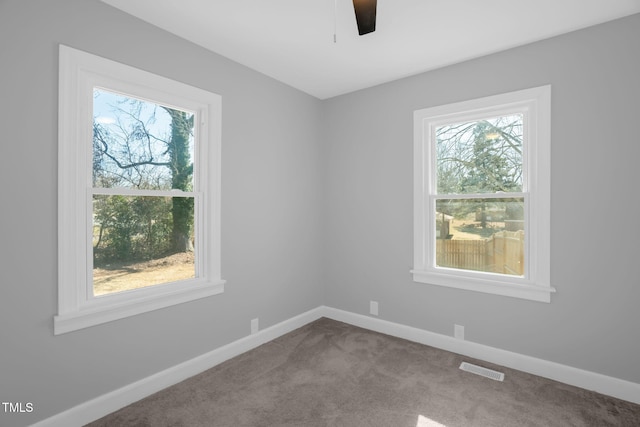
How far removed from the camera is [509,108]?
103 inches

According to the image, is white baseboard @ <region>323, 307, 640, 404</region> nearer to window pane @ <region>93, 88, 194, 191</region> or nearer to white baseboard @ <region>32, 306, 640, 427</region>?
white baseboard @ <region>32, 306, 640, 427</region>

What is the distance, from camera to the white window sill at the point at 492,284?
96.5 inches

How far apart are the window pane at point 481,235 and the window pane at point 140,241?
2302mm

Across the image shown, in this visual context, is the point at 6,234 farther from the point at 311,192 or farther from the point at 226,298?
the point at 311,192

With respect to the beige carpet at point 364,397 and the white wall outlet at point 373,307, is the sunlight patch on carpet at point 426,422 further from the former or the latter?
the white wall outlet at point 373,307

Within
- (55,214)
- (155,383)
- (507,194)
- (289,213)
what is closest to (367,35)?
(507,194)

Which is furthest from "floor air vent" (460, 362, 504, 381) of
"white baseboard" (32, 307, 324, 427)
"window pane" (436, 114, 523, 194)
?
"white baseboard" (32, 307, 324, 427)

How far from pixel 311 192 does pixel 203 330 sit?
1.84 m

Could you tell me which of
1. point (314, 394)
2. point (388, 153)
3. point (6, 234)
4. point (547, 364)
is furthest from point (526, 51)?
point (6, 234)

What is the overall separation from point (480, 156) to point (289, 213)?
1.93m

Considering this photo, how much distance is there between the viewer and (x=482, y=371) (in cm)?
251

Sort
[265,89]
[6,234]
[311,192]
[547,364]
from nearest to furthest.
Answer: [6,234] < [547,364] < [265,89] < [311,192]

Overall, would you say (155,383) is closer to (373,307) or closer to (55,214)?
(55,214)

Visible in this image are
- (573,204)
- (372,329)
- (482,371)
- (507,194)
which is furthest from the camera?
(372,329)
